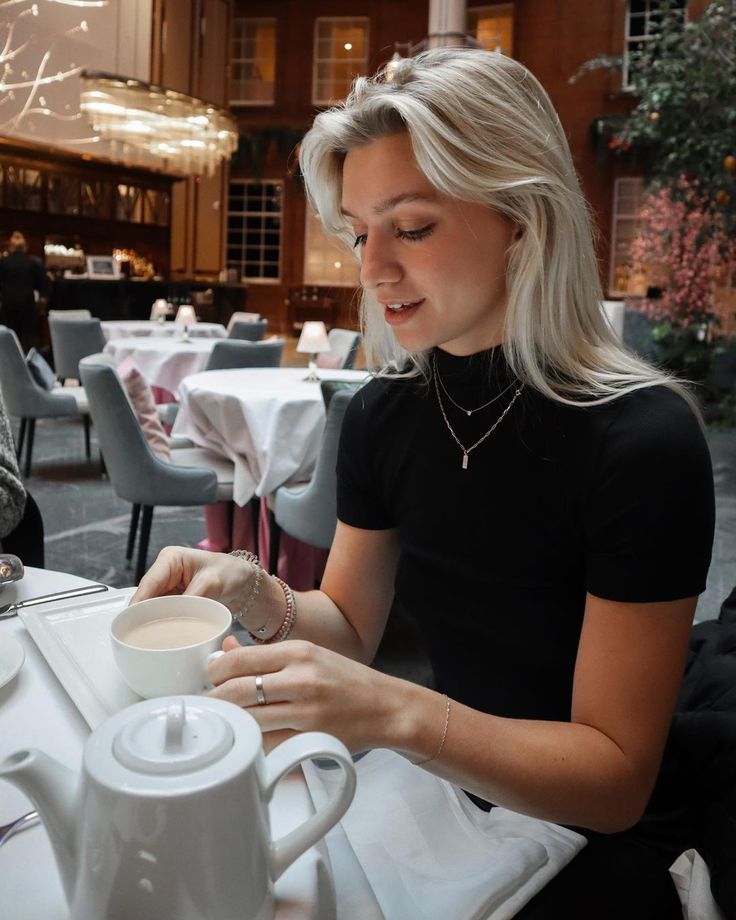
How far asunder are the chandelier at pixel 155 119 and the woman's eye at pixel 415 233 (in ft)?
32.1

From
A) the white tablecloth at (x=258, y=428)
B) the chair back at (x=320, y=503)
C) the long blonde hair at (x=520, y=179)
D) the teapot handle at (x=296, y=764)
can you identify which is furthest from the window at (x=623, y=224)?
the teapot handle at (x=296, y=764)

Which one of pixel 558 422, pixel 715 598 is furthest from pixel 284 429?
pixel 558 422

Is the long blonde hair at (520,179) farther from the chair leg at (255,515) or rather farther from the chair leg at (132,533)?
the chair leg at (132,533)

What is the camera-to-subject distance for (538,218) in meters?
1.00

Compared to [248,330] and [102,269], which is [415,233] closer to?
[248,330]

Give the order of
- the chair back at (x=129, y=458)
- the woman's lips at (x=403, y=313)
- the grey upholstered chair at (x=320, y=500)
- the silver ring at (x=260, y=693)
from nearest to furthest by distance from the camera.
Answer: the silver ring at (x=260, y=693), the woman's lips at (x=403, y=313), the grey upholstered chair at (x=320, y=500), the chair back at (x=129, y=458)

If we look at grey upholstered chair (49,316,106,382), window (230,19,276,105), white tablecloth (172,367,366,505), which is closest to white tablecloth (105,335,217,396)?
grey upholstered chair (49,316,106,382)

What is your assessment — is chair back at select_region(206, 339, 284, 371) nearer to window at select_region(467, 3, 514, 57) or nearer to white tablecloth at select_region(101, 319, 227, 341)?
white tablecloth at select_region(101, 319, 227, 341)

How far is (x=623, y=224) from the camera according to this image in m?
14.0

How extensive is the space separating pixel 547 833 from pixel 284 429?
8.46ft

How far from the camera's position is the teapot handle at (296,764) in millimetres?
479

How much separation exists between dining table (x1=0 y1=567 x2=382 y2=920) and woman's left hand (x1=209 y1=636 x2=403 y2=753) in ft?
0.17

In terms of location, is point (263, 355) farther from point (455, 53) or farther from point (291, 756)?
point (291, 756)

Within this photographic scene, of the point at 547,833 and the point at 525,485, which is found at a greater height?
the point at 525,485
